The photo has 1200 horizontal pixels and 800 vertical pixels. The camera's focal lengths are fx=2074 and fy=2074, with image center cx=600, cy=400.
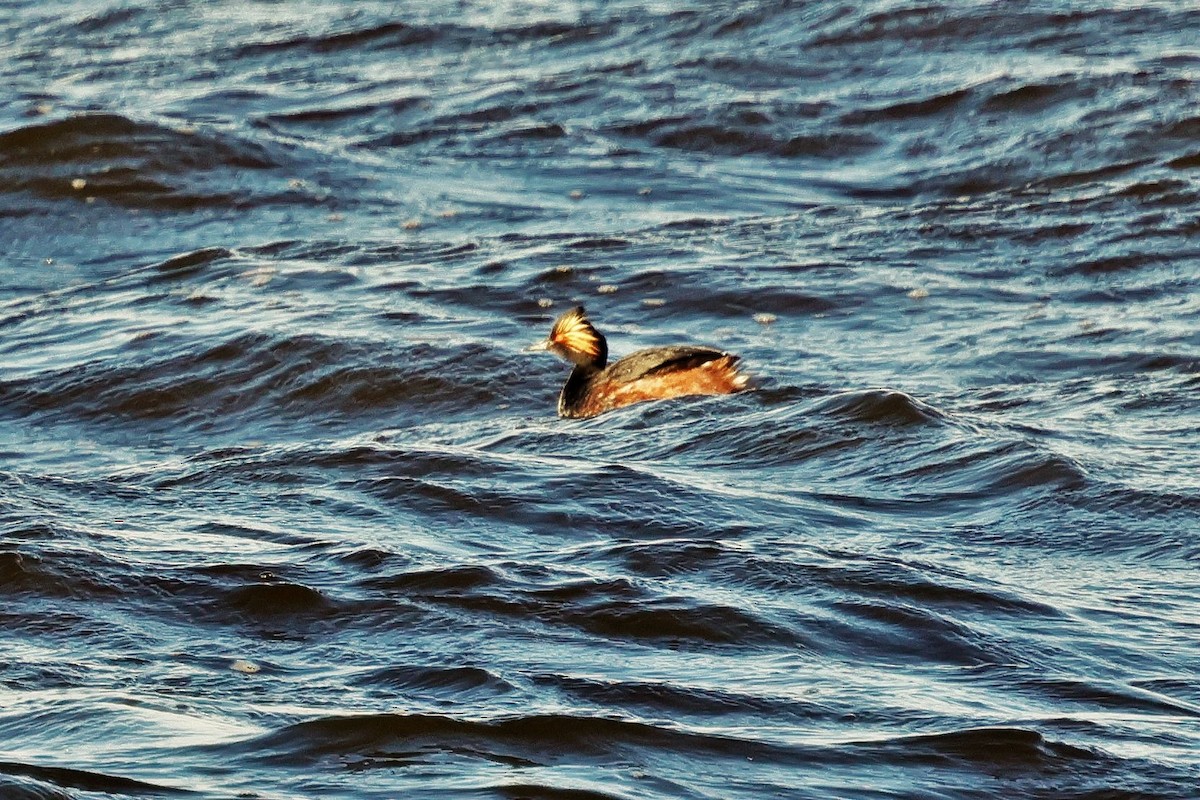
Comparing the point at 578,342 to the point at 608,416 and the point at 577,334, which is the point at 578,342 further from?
the point at 608,416

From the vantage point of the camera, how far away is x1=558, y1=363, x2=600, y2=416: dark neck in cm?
842

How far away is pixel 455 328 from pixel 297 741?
200 inches

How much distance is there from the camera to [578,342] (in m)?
8.75

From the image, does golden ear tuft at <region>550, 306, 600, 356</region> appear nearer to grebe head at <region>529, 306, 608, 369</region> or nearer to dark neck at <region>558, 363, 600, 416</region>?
grebe head at <region>529, 306, 608, 369</region>

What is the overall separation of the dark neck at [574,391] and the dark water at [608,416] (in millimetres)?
165

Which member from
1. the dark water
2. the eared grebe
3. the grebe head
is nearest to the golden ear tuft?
the grebe head

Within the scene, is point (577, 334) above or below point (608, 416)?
above

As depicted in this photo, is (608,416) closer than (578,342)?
Yes

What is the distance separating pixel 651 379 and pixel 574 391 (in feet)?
1.08

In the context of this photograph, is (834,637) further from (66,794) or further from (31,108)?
(31,108)

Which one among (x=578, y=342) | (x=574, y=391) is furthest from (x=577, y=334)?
(x=574, y=391)

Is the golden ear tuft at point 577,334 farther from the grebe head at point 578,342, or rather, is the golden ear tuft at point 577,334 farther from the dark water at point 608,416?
the dark water at point 608,416

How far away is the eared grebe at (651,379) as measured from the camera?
8250mm

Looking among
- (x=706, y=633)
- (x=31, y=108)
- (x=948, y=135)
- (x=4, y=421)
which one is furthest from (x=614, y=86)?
(x=706, y=633)
